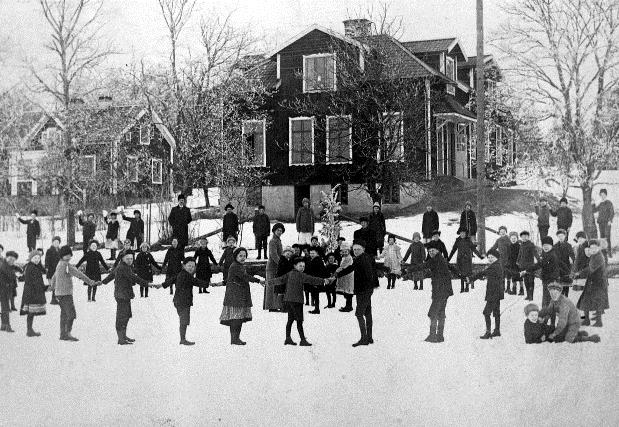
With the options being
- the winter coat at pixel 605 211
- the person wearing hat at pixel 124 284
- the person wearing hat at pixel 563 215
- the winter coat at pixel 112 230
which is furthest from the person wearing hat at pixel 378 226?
the winter coat at pixel 112 230

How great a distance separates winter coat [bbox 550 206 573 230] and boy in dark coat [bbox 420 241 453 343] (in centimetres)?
72

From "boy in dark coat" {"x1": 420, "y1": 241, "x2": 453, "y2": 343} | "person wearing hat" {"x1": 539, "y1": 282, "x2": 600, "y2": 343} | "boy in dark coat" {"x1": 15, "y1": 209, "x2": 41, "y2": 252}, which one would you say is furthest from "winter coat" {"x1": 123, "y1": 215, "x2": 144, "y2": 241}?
"person wearing hat" {"x1": 539, "y1": 282, "x2": 600, "y2": 343}

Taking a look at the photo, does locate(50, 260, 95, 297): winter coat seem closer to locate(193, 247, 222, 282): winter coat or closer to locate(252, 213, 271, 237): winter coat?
locate(193, 247, 222, 282): winter coat

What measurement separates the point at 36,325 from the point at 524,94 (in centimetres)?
341

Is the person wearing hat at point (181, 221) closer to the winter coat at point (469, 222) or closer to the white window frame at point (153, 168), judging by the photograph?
the white window frame at point (153, 168)

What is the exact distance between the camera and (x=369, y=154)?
144 inches

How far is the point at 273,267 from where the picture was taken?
371 cm

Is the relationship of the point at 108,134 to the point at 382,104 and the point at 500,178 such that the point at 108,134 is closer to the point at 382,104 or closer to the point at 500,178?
the point at 382,104

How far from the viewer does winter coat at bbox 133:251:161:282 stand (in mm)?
3707

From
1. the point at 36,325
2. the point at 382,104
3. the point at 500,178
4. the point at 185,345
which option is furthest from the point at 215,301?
the point at 500,178

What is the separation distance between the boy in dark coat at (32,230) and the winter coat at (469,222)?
2649mm

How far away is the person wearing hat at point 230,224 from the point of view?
3711mm

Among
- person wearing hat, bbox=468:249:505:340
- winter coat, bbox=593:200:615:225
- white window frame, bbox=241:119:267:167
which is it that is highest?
white window frame, bbox=241:119:267:167

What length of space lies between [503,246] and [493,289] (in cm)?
28
